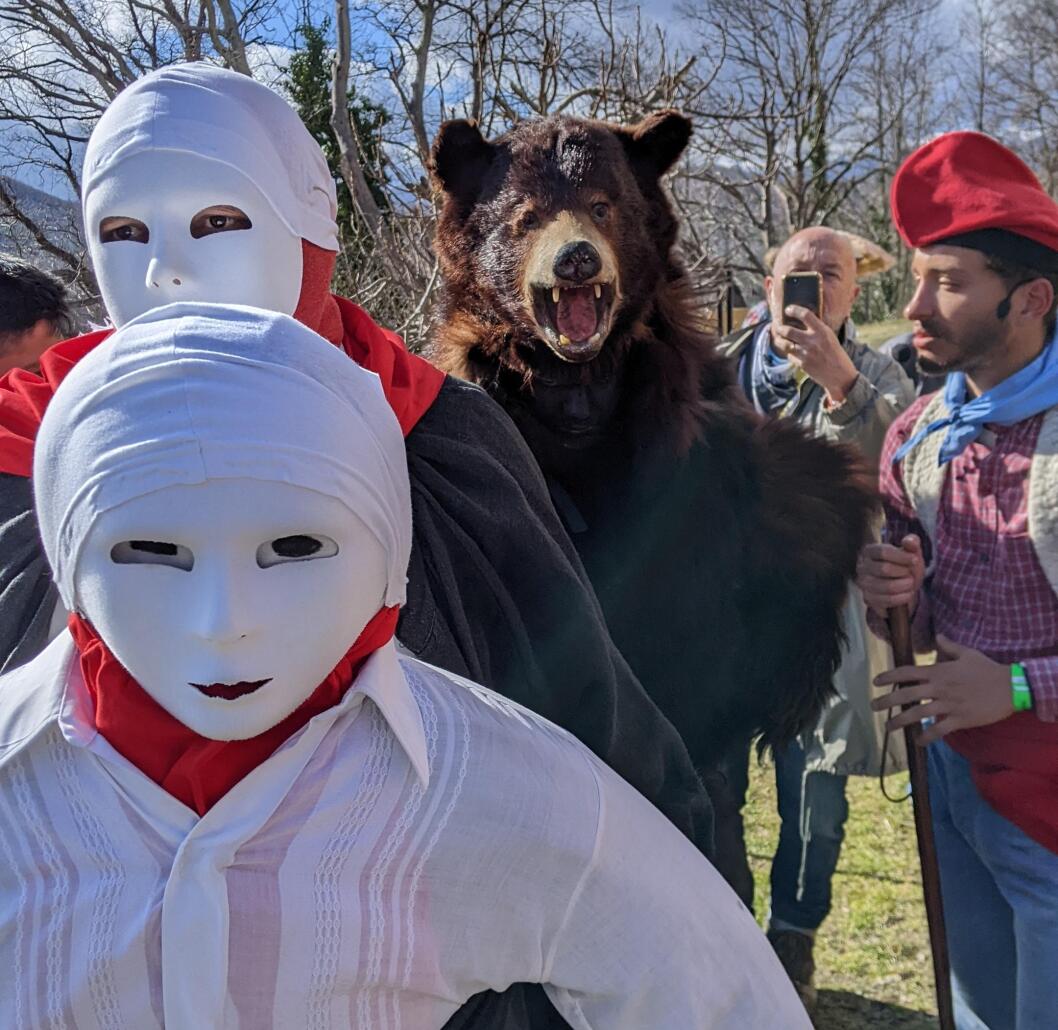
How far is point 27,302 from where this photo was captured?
275cm

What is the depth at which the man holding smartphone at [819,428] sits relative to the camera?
2.91 meters

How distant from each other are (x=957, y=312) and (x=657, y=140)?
712mm

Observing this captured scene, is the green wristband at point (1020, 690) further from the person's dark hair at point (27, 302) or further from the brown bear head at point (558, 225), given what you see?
the person's dark hair at point (27, 302)

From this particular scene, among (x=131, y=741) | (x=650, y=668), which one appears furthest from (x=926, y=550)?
(x=131, y=741)

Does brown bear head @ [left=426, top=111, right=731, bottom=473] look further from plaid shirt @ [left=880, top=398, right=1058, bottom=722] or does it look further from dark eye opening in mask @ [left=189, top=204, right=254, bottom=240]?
dark eye opening in mask @ [left=189, top=204, right=254, bottom=240]

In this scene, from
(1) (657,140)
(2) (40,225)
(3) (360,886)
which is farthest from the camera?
(2) (40,225)

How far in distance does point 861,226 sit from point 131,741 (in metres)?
21.1

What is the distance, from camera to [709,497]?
2.10 m

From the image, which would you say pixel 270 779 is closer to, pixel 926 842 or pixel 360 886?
pixel 360 886

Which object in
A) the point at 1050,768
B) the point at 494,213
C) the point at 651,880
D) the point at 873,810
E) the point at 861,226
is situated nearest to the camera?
the point at 651,880

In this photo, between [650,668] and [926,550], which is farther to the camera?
[926,550]

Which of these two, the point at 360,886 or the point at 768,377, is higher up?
the point at 768,377

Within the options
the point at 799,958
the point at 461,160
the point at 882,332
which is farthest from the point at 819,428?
the point at 882,332

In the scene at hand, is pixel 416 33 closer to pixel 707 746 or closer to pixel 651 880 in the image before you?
pixel 707 746
